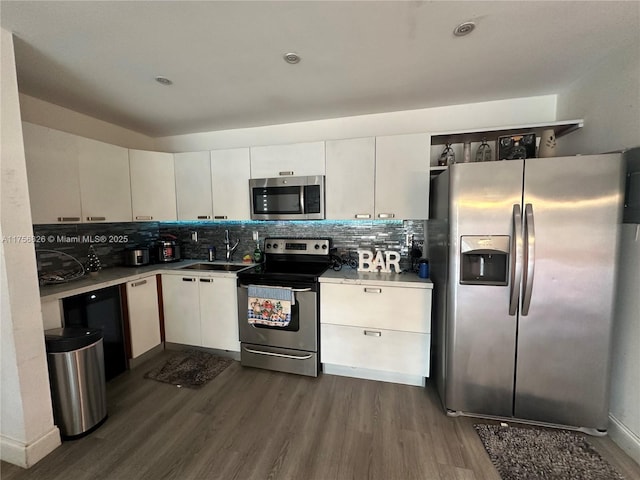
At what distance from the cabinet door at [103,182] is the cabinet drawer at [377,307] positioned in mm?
2176

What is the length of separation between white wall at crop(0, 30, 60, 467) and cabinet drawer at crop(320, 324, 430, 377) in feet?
6.16

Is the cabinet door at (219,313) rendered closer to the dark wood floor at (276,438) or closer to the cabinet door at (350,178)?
the dark wood floor at (276,438)

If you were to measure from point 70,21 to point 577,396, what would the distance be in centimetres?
364

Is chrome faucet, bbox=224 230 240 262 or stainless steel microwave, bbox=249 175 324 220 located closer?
stainless steel microwave, bbox=249 175 324 220

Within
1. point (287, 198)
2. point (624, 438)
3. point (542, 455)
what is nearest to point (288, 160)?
point (287, 198)

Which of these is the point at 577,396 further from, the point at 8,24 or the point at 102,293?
the point at 8,24

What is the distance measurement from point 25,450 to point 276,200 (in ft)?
7.69

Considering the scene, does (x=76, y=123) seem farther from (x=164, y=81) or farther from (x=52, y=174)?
(x=164, y=81)

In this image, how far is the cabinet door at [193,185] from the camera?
9.35 feet

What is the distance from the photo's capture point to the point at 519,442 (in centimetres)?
164

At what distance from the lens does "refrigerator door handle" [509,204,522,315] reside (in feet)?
5.38

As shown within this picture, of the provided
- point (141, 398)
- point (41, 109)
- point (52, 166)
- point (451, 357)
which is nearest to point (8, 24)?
point (52, 166)

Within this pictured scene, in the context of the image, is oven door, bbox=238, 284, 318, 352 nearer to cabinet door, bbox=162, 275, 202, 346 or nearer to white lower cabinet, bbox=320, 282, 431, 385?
white lower cabinet, bbox=320, 282, 431, 385

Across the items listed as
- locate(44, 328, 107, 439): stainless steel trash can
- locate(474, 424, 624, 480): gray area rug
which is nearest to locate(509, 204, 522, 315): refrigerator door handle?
locate(474, 424, 624, 480): gray area rug
